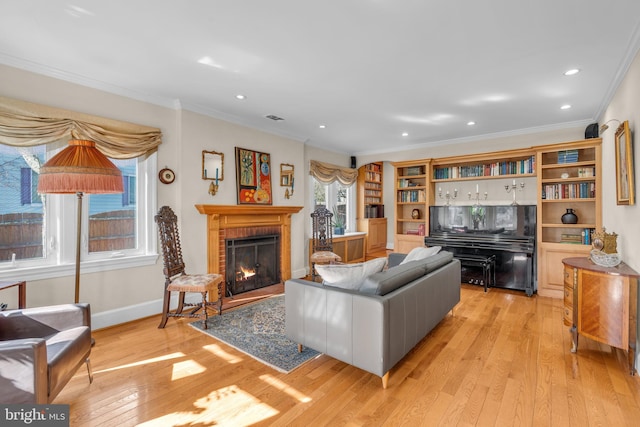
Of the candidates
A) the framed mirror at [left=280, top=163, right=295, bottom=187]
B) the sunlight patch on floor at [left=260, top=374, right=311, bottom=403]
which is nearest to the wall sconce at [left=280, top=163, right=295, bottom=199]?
the framed mirror at [left=280, top=163, right=295, bottom=187]

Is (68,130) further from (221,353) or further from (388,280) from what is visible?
(388,280)

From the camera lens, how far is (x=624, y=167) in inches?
108

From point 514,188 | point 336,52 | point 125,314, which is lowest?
point 125,314

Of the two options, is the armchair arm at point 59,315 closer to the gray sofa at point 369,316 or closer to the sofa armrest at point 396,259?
the gray sofa at point 369,316

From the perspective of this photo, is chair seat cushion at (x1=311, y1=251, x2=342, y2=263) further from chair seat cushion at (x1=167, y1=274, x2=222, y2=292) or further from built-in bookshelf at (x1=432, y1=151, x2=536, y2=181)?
built-in bookshelf at (x1=432, y1=151, x2=536, y2=181)

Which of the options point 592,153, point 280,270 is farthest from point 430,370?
point 592,153

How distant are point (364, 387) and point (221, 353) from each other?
1.26 metres

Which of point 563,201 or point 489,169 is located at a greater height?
point 489,169

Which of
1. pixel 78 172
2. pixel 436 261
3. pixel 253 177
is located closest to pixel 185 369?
pixel 78 172

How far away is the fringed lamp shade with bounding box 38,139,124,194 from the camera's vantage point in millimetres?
2365

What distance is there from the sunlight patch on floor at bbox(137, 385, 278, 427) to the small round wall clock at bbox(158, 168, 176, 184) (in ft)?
8.13

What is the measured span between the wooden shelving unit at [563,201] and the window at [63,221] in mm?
5273

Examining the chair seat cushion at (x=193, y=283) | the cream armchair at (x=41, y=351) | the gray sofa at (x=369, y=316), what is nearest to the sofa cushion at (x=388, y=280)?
the gray sofa at (x=369, y=316)

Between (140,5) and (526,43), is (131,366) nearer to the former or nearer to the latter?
(140,5)
